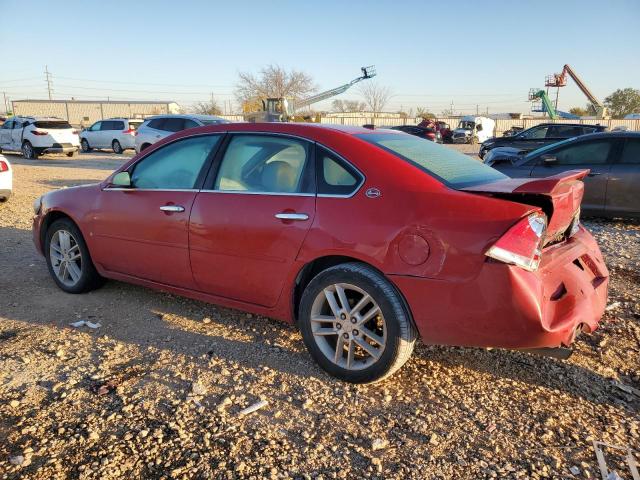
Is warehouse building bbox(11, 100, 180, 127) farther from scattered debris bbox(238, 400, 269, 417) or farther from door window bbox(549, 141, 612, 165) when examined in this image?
scattered debris bbox(238, 400, 269, 417)

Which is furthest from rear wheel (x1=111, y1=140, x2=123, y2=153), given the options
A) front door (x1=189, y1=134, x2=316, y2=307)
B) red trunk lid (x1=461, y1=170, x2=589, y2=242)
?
red trunk lid (x1=461, y1=170, x2=589, y2=242)

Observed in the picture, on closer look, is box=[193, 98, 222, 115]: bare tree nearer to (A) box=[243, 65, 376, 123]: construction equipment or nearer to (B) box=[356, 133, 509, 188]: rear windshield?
(A) box=[243, 65, 376, 123]: construction equipment

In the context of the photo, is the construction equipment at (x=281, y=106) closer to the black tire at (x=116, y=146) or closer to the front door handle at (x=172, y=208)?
the black tire at (x=116, y=146)

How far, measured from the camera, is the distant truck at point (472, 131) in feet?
124

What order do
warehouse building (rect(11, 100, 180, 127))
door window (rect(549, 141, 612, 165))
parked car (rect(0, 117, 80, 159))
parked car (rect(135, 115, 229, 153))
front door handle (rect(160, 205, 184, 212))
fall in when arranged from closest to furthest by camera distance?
front door handle (rect(160, 205, 184, 212))
door window (rect(549, 141, 612, 165))
parked car (rect(135, 115, 229, 153))
parked car (rect(0, 117, 80, 159))
warehouse building (rect(11, 100, 180, 127))

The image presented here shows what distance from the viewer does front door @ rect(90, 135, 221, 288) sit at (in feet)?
12.3

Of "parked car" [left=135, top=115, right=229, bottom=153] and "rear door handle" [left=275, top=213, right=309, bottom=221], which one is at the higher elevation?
"parked car" [left=135, top=115, right=229, bottom=153]

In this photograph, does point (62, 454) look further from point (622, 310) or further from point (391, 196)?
point (622, 310)

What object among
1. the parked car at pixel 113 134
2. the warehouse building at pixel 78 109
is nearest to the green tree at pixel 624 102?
the warehouse building at pixel 78 109

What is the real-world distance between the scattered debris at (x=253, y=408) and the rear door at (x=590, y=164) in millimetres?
6706

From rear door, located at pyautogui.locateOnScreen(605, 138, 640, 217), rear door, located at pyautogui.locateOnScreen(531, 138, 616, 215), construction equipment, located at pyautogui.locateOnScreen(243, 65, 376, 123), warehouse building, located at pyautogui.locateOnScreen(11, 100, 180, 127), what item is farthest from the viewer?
warehouse building, located at pyautogui.locateOnScreen(11, 100, 180, 127)

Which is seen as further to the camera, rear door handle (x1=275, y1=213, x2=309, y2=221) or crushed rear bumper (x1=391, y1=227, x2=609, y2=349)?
rear door handle (x1=275, y1=213, x2=309, y2=221)

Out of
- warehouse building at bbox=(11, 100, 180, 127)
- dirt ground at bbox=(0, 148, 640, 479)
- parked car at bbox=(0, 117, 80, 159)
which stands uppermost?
warehouse building at bbox=(11, 100, 180, 127)

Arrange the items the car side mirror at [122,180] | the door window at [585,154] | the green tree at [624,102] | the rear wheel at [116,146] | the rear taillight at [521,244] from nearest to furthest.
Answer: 1. the rear taillight at [521,244]
2. the car side mirror at [122,180]
3. the door window at [585,154]
4. the rear wheel at [116,146]
5. the green tree at [624,102]
